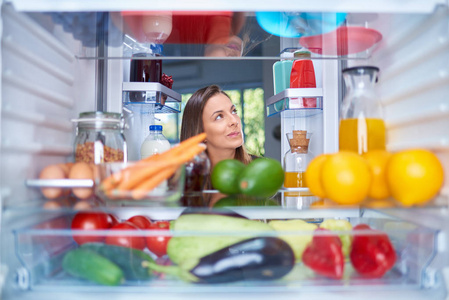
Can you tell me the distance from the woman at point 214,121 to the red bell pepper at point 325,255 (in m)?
1.57

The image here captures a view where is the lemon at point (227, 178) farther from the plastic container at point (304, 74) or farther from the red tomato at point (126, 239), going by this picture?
the plastic container at point (304, 74)

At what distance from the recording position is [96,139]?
0.97m

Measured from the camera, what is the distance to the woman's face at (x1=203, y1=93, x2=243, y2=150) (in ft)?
7.89

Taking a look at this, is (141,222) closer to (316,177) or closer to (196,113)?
(316,177)

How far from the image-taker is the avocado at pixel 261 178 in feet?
2.92

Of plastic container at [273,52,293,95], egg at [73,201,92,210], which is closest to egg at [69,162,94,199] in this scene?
egg at [73,201,92,210]

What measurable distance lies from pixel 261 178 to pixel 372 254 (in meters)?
0.27

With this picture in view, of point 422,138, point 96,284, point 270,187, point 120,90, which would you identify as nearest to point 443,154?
point 422,138

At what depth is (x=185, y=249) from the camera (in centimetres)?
83

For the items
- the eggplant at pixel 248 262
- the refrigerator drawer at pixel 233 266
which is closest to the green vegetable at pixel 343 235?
the refrigerator drawer at pixel 233 266

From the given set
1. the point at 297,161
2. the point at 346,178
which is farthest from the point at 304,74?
the point at 346,178

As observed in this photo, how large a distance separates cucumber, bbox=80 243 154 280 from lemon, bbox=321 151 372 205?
39 centimetres

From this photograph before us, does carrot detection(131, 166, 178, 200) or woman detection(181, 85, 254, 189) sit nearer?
carrot detection(131, 166, 178, 200)

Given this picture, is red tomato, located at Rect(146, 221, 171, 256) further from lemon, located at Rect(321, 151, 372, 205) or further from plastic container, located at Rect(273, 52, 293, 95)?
plastic container, located at Rect(273, 52, 293, 95)
